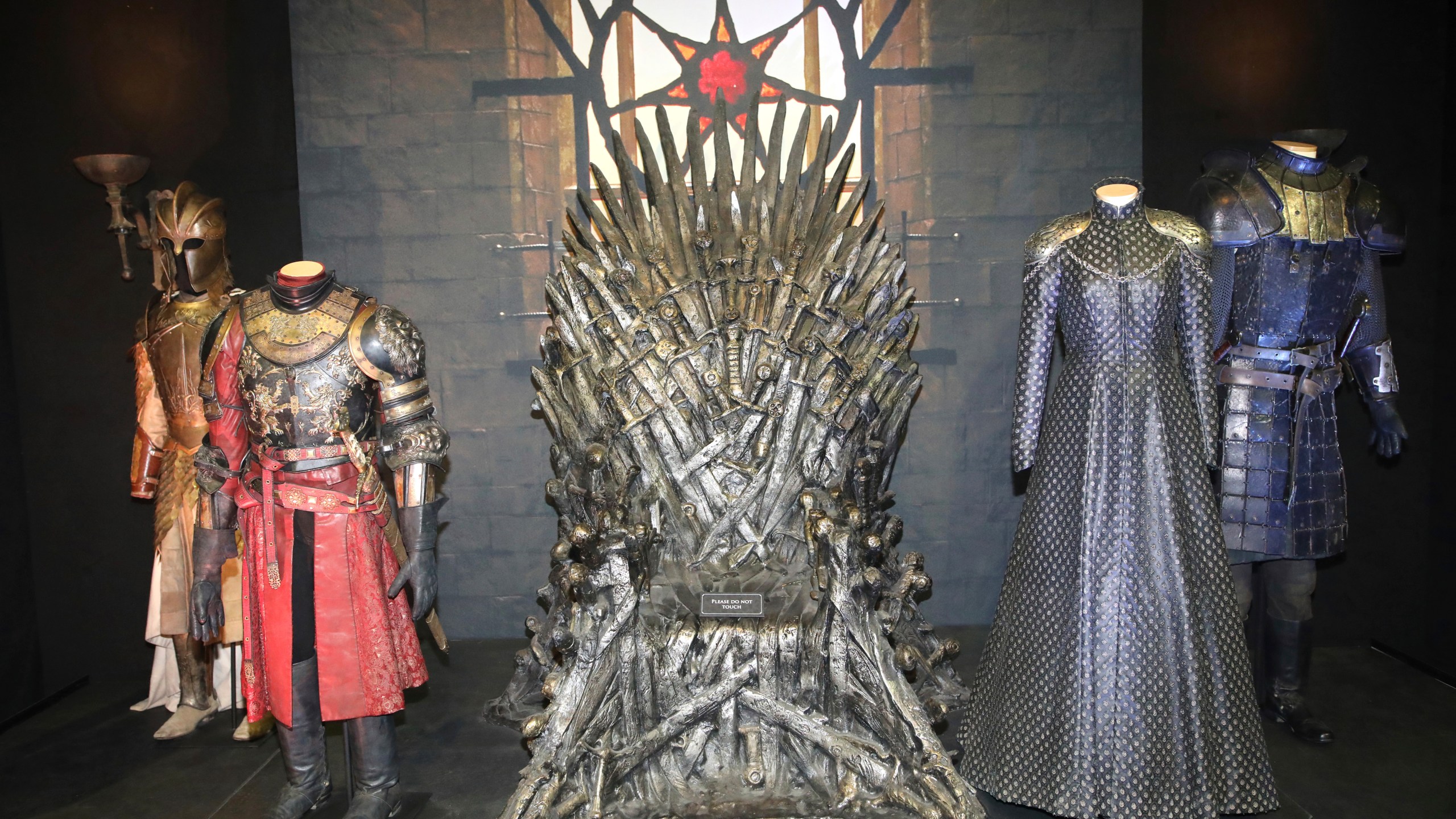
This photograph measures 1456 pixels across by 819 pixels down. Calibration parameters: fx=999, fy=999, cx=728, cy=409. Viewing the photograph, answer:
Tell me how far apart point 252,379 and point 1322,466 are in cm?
382

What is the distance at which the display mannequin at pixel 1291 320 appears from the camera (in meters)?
3.76

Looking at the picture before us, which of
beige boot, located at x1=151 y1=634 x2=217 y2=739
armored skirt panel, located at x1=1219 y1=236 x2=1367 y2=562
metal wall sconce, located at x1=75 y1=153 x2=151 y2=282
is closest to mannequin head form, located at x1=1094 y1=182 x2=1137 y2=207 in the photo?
armored skirt panel, located at x1=1219 y1=236 x2=1367 y2=562

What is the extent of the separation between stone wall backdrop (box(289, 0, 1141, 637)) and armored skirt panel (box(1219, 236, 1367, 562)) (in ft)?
4.59

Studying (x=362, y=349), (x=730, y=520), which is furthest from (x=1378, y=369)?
(x=362, y=349)

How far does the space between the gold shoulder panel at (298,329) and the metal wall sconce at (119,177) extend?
1.58m

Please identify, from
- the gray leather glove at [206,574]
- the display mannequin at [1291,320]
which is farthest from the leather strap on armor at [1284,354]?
the gray leather glove at [206,574]

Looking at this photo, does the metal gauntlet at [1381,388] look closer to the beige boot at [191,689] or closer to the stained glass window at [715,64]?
the stained glass window at [715,64]

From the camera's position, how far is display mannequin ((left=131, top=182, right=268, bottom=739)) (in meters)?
4.04

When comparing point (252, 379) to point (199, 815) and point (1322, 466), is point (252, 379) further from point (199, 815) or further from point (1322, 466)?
point (1322, 466)

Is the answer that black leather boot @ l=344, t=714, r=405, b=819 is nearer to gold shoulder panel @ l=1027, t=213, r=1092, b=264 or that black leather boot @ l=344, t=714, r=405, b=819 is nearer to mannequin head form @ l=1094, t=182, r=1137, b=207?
gold shoulder panel @ l=1027, t=213, r=1092, b=264

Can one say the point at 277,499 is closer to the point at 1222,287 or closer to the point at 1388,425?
the point at 1222,287

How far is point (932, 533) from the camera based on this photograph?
5.31m

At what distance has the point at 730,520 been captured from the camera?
144 inches

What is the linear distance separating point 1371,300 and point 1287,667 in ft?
4.85
